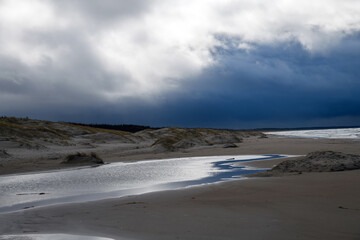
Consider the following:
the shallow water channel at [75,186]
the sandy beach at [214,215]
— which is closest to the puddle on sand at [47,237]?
the sandy beach at [214,215]

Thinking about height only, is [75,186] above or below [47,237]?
below

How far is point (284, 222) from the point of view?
4.93 m

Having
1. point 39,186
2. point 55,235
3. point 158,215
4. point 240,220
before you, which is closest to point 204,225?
point 240,220

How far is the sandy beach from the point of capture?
4.55m

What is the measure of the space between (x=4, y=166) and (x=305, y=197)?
43.9 ft

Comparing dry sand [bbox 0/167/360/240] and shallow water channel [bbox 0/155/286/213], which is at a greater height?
dry sand [bbox 0/167/360/240]

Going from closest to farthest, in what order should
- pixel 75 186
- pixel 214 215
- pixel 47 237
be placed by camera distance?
pixel 47 237 → pixel 214 215 → pixel 75 186

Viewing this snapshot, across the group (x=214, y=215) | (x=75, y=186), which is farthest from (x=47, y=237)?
(x=75, y=186)

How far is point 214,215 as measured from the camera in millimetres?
5488

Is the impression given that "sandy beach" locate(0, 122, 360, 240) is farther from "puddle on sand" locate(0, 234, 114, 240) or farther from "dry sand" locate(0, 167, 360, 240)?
"puddle on sand" locate(0, 234, 114, 240)

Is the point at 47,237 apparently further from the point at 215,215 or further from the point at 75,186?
the point at 75,186

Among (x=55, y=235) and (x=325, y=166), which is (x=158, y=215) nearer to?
(x=55, y=235)

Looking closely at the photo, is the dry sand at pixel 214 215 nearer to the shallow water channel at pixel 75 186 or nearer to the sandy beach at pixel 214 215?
the sandy beach at pixel 214 215

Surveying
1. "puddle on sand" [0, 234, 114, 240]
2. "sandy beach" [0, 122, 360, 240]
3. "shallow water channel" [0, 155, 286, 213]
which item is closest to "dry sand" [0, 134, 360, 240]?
"sandy beach" [0, 122, 360, 240]
